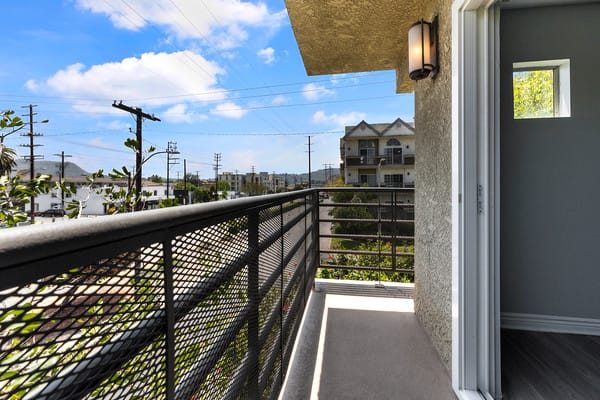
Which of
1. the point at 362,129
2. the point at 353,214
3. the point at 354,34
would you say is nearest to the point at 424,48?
the point at 354,34

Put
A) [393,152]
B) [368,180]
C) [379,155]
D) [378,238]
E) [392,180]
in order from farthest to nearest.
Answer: [368,180] < [379,155] < [393,152] < [392,180] < [378,238]

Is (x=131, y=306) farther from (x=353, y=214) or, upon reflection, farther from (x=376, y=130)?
(x=376, y=130)

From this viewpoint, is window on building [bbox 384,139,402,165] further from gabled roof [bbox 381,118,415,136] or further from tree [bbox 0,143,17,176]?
tree [bbox 0,143,17,176]

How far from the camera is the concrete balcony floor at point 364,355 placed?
5.02ft

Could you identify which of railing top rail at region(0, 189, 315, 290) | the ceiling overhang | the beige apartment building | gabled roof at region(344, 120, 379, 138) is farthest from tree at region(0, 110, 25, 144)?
gabled roof at region(344, 120, 379, 138)

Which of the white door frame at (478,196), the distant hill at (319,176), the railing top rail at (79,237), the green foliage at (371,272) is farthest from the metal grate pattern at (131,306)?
the distant hill at (319,176)

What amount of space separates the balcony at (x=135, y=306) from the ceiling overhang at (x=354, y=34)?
1.64m

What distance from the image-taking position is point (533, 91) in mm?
2070

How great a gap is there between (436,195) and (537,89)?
3.72ft

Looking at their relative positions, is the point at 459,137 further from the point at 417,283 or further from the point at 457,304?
the point at 417,283

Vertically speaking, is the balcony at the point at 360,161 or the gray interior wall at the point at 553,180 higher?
the balcony at the point at 360,161

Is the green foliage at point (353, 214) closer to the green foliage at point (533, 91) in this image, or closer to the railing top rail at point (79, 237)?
the green foliage at point (533, 91)

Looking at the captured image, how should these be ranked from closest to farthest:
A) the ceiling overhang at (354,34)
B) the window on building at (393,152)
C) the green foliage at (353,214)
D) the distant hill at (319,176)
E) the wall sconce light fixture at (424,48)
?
the wall sconce light fixture at (424,48) → the ceiling overhang at (354,34) → the green foliage at (353,214) → the window on building at (393,152) → the distant hill at (319,176)

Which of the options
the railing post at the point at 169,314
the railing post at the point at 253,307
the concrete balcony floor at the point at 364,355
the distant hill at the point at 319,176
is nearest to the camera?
the railing post at the point at 169,314
